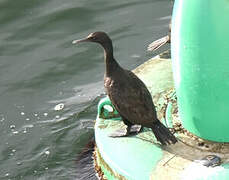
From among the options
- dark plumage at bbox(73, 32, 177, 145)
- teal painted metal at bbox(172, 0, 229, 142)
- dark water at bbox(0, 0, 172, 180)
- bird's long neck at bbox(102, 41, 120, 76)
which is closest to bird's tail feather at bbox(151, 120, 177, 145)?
dark plumage at bbox(73, 32, 177, 145)

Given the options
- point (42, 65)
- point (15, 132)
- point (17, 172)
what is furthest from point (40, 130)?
point (42, 65)

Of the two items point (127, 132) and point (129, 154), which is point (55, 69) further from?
point (129, 154)

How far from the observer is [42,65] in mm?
7621

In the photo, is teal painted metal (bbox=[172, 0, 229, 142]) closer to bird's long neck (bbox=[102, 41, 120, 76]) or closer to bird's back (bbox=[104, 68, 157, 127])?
bird's back (bbox=[104, 68, 157, 127])

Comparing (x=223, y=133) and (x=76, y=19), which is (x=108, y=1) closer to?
(x=76, y=19)

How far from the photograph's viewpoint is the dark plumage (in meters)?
4.53

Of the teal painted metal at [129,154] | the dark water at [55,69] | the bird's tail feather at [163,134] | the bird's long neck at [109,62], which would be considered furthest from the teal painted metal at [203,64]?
the dark water at [55,69]

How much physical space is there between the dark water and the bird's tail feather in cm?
112

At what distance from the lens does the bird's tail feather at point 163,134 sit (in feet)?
14.7

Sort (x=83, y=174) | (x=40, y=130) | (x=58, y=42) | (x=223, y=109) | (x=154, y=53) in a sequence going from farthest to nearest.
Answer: (x=58, y=42)
(x=154, y=53)
(x=40, y=130)
(x=83, y=174)
(x=223, y=109)

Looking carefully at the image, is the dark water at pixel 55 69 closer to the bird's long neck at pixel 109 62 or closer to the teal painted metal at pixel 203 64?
the bird's long neck at pixel 109 62

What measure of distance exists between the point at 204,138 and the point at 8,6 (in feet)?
17.5

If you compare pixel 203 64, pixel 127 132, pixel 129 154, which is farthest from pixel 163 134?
pixel 203 64

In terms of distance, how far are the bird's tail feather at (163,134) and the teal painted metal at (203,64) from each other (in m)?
0.19
